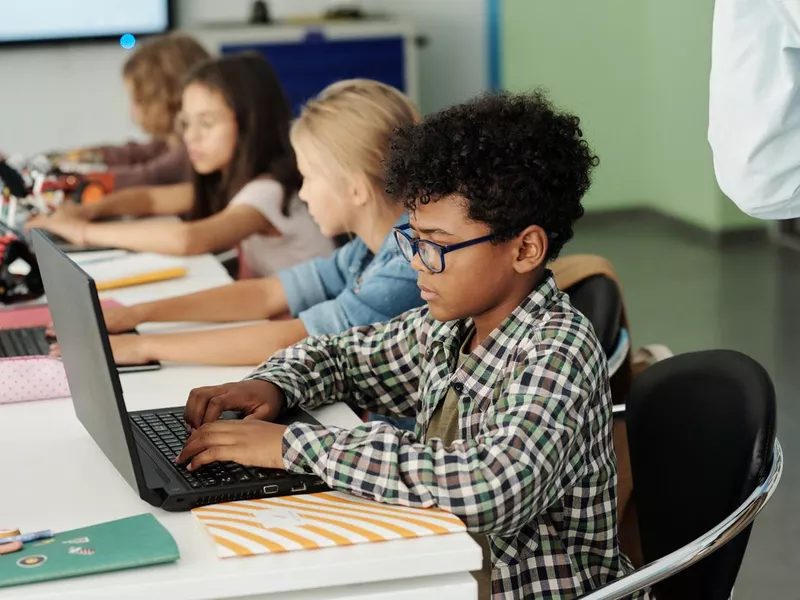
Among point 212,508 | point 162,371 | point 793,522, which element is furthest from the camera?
point 793,522

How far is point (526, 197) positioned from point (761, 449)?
426 mm

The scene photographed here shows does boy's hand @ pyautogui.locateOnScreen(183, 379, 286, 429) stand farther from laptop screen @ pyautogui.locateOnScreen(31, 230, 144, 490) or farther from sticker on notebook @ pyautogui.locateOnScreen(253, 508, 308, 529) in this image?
sticker on notebook @ pyautogui.locateOnScreen(253, 508, 308, 529)

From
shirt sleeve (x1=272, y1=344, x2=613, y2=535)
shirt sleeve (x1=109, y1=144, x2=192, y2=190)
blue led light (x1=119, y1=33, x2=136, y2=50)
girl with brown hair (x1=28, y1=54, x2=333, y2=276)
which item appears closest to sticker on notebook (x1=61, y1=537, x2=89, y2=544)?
shirt sleeve (x1=272, y1=344, x2=613, y2=535)

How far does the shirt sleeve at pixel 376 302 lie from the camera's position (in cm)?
204

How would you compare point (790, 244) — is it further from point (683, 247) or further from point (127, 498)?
point (127, 498)

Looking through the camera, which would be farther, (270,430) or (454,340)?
(454,340)

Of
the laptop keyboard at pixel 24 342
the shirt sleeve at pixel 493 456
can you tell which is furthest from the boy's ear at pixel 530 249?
the laptop keyboard at pixel 24 342

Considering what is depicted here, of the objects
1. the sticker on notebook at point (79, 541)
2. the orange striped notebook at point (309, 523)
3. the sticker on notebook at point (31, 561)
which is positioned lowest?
the orange striped notebook at point (309, 523)

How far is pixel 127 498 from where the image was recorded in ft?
4.48

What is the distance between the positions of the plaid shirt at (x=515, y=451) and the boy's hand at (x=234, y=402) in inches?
1.4

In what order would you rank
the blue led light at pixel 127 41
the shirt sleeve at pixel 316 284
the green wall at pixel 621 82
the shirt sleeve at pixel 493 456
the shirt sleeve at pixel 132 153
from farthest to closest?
the green wall at pixel 621 82
the blue led light at pixel 127 41
the shirt sleeve at pixel 132 153
the shirt sleeve at pixel 316 284
the shirt sleeve at pixel 493 456

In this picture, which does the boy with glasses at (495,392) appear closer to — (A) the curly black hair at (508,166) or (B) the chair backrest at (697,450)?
(A) the curly black hair at (508,166)

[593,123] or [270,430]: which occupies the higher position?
[270,430]

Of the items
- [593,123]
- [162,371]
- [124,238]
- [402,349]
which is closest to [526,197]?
[402,349]
